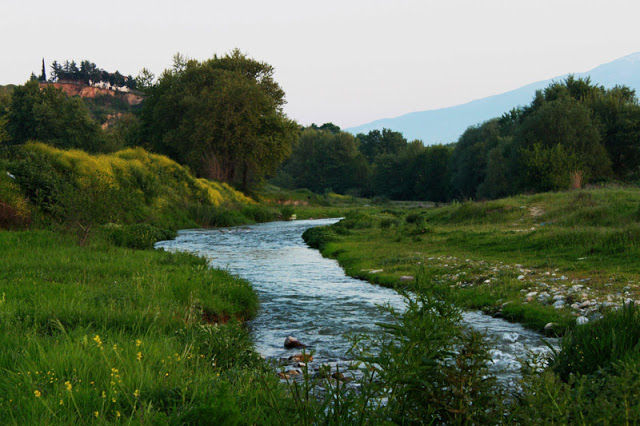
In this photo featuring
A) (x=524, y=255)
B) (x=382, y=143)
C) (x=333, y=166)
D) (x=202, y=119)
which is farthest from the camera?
(x=382, y=143)

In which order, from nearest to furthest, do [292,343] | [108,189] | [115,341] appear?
[115,341] < [292,343] < [108,189]

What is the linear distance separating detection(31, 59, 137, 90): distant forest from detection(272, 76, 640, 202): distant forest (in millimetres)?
85632

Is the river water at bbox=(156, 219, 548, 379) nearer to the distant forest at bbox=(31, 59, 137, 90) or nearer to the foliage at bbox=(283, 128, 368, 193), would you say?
the foliage at bbox=(283, 128, 368, 193)

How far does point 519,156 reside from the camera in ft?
155

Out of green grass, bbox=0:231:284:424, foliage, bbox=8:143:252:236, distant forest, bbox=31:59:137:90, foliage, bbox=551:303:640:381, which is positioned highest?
distant forest, bbox=31:59:137:90

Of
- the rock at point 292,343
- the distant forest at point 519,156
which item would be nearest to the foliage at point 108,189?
the rock at point 292,343

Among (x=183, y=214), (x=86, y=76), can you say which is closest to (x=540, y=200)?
(x=183, y=214)

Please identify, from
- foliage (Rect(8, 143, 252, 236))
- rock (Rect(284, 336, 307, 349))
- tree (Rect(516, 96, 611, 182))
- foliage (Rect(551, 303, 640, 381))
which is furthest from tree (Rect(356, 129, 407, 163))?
foliage (Rect(551, 303, 640, 381))

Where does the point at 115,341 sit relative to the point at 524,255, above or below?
above

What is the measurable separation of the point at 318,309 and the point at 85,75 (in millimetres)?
179067

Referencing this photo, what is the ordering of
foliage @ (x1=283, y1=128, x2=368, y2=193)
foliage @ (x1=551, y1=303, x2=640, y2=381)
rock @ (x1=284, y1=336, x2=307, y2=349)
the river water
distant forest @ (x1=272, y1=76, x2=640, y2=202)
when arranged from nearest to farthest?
foliage @ (x1=551, y1=303, x2=640, y2=381) → the river water → rock @ (x1=284, y1=336, x2=307, y2=349) → distant forest @ (x1=272, y1=76, x2=640, y2=202) → foliage @ (x1=283, y1=128, x2=368, y2=193)

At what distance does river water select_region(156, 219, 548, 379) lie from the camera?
357 inches

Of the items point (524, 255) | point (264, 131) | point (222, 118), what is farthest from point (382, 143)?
point (524, 255)

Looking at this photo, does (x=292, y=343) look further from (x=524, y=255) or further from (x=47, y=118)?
(x=47, y=118)
